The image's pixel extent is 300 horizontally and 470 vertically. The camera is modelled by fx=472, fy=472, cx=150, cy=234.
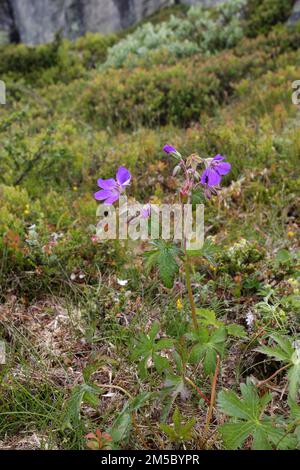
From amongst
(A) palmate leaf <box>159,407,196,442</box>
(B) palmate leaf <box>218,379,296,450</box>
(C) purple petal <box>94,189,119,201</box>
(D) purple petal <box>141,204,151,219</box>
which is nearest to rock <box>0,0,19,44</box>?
(C) purple petal <box>94,189,119,201</box>

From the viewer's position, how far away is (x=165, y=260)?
1752mm

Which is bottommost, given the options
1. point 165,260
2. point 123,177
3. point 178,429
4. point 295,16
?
point 178,429

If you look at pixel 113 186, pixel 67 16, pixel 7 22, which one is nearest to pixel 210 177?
pixel 113 186

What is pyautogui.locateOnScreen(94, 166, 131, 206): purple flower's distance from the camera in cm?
188

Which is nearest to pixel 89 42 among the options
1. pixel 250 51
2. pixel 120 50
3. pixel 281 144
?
pixel 120 50

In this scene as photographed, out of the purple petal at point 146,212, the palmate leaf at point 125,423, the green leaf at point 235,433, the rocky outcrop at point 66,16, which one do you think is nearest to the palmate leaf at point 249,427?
the green leaf at point 235,433

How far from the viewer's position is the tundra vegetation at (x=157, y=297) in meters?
1.85

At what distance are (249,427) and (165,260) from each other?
656 mm

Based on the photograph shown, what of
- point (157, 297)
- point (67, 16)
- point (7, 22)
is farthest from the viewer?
point (7, 22)

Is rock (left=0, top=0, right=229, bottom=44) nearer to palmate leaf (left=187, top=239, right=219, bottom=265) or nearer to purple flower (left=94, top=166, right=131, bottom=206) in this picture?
purple flower (left=94, top=166, right=131, bottom=206)

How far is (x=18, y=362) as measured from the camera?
2611 millimetres

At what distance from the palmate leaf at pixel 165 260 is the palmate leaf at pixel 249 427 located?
→ 1.51ft

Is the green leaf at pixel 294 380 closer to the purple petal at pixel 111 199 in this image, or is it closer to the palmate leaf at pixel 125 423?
the palmate leaf at pixel 125 423

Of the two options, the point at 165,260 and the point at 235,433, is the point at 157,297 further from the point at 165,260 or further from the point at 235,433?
the point at 235,433
